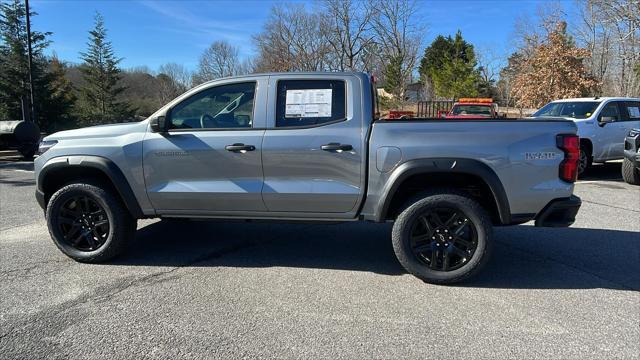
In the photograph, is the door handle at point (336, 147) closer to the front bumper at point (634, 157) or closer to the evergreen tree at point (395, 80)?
the front bumper at point (634, 157)

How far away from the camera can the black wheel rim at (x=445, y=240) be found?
419cm

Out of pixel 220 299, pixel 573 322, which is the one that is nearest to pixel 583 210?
pixel 573 322

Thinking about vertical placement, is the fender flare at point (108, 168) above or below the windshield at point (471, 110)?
below

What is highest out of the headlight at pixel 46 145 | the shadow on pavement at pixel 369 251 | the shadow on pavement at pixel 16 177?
the headlight at pixel 46 145

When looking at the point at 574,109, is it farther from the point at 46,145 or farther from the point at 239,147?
the point at 46,145

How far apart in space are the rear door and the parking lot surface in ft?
2.35

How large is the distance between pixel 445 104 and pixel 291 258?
29.3m

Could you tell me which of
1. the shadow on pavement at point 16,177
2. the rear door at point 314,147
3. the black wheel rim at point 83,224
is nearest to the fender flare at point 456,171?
the rear door at point 314,147

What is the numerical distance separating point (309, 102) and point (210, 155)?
106 cm

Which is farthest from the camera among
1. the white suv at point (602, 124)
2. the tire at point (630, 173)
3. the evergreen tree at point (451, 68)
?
the evergreen tree at point (451, 68)

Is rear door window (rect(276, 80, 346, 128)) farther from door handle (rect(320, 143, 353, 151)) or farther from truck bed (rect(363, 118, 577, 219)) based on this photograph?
truck bed (rect(363, 118, 577, 219))

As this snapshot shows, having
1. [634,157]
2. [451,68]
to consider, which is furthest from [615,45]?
[634,157]

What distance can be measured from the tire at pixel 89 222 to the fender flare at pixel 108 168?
0.47 ft

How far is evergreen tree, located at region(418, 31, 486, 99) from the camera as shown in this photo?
36625mm
